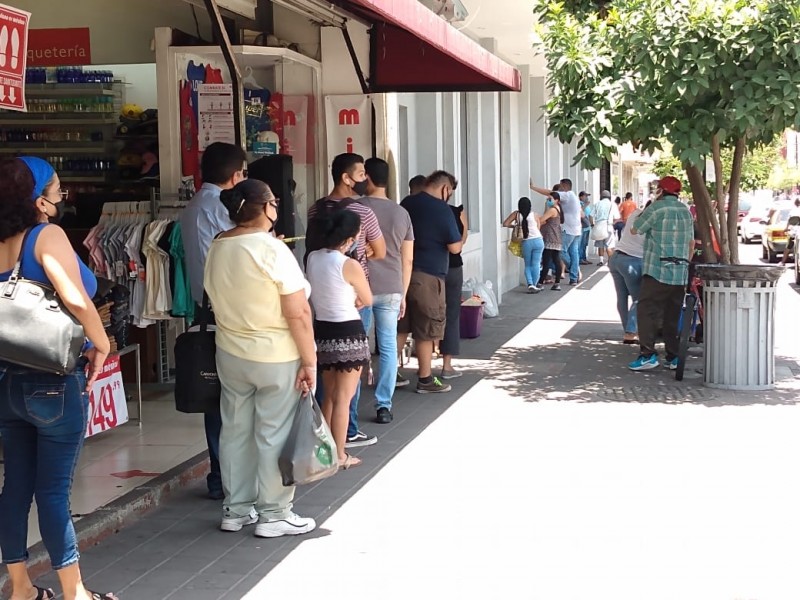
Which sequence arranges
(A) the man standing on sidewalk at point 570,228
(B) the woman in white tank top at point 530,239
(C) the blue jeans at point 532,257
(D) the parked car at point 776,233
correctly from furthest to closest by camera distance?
(D) the parked car at point 776,233, (A) the man standing on sidewalk at point 570,228, (C) the blue jeans at point 532,257, (B) the woman in white tank top at point 530,239

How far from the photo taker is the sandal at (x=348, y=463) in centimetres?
695

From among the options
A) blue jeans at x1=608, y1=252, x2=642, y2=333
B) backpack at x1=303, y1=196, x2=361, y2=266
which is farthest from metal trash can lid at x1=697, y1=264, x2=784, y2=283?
backpack at x1=303, y1=196, x2=361, y2=266

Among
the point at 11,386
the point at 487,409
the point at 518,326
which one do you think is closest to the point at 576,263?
the point at 518,326

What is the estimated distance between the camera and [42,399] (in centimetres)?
414

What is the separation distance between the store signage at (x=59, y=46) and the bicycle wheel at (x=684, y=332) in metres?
6.08

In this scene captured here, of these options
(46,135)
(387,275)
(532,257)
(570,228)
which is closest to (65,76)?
(46,135)

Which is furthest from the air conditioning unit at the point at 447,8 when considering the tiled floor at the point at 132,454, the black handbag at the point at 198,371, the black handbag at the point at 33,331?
the black handbag at the point at 33,331

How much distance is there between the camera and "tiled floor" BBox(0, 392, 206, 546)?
20.4 ft

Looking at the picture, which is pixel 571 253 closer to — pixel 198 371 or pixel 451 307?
pixel 451 307

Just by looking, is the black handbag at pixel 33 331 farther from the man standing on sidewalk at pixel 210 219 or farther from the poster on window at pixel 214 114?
the poster on window at pixel 214 114

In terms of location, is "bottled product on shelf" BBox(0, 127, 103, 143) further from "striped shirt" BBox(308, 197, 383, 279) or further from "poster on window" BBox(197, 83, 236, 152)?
"striped shirt" BBox(308, 197, 383, 279)

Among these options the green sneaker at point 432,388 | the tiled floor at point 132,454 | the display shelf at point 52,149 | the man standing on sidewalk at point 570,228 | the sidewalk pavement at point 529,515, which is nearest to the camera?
the sidewalk pavement at point 529,515

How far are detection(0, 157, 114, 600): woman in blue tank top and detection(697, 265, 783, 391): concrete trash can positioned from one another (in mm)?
6410

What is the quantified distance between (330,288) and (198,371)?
4.03 ft
